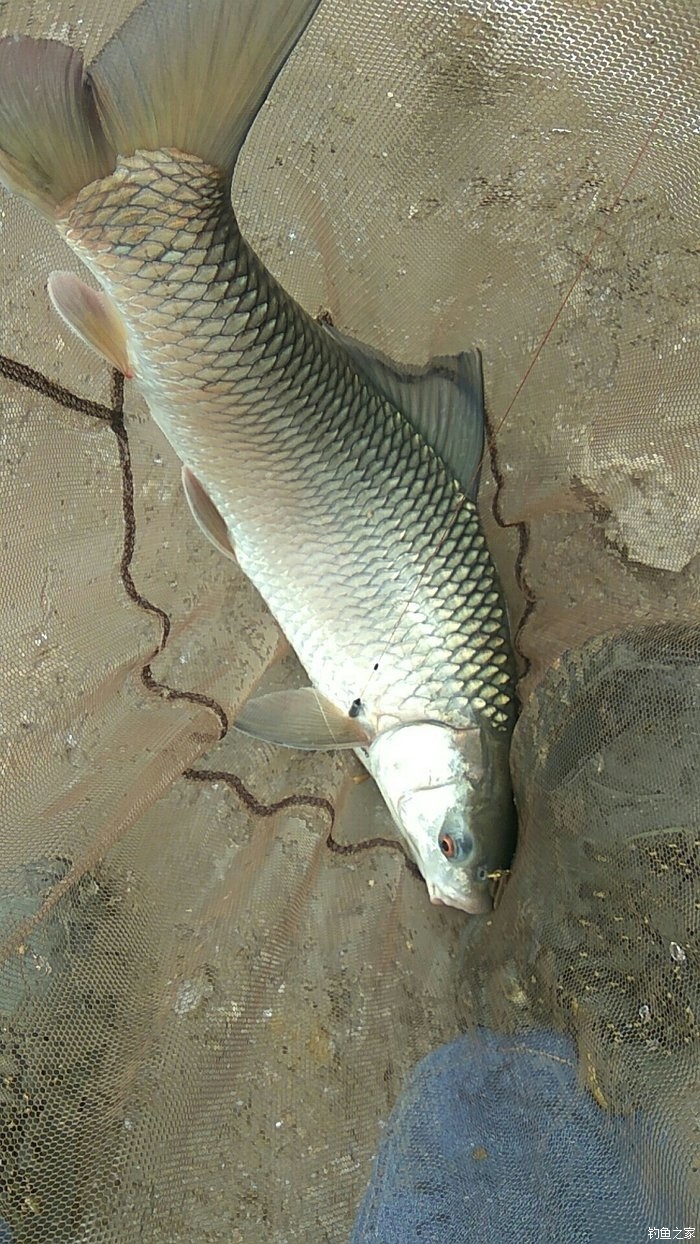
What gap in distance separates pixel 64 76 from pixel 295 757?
113 cm

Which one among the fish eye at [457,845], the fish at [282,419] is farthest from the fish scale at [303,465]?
the fish eye at [457,845]

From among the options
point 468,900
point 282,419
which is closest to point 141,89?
point 282,419

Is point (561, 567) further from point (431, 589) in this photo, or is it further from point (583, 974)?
point (583, 974)

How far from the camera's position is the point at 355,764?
164 centimetres

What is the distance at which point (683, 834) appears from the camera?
4.30 feet

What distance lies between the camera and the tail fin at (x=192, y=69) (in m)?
1.02

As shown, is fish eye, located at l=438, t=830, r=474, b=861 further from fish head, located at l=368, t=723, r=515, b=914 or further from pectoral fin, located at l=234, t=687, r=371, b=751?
pectoral fin, located at l=234, t=687, r=371, b=751

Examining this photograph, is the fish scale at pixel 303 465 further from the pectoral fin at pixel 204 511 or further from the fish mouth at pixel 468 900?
the fish mouth at pixel 468 900

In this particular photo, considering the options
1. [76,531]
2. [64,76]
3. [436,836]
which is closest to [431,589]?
[436,836]

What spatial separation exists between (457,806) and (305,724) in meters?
0.29

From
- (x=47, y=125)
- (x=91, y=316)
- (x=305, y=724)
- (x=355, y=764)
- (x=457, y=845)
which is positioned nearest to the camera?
(x=47, y=125)

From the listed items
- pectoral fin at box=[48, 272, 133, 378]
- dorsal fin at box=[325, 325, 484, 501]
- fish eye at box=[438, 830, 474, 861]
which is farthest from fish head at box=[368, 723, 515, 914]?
pectoral fin at box=[48, 272, 133, 378]

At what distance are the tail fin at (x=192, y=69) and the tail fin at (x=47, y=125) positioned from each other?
0.03m

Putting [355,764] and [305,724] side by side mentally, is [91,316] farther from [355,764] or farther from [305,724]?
[355,764]
